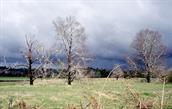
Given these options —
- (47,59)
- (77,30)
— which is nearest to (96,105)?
(47,59)

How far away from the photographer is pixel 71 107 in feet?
10.1

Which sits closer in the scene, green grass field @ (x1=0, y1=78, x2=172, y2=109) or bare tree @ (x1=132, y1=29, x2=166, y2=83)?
green grass field @ (x1=0, y1=78, x2=172, y2=109)

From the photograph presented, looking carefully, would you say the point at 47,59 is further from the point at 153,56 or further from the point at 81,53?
the point at 153,56

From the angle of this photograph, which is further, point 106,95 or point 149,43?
point 149,43

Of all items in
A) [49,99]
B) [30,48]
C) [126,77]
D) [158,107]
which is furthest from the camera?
[30,48]

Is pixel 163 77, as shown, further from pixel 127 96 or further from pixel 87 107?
pixel 87 107

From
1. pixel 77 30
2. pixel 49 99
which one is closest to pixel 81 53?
pixel 77 30

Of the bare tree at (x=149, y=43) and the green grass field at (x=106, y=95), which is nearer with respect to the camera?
the green grass field at (x=106, y=95)

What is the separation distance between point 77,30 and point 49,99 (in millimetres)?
42403

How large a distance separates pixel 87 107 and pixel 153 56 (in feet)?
213

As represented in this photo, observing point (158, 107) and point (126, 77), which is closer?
point (158, 107)

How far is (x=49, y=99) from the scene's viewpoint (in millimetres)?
18922

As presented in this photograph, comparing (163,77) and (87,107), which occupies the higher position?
(163,77)

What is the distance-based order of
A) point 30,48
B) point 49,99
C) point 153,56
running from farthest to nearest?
point 153,56 < point 30,48 < point 49,99
